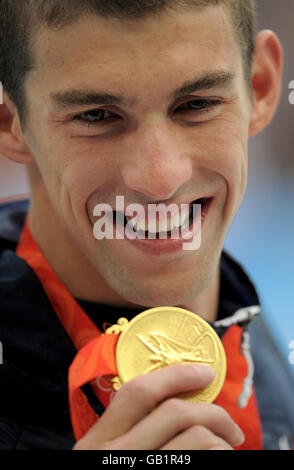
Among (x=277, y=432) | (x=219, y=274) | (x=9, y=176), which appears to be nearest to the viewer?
(x=277, y=432)

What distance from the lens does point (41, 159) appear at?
2.78 feet

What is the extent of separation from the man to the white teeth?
1 cm

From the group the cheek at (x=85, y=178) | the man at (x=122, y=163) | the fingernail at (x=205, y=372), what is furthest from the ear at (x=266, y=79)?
the fingernail at (x=205, y=372)

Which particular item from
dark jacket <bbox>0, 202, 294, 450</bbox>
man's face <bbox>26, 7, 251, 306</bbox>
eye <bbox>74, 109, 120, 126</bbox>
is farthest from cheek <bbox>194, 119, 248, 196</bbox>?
dark jacket <bbox>0, 202, 294, 450</bbox>

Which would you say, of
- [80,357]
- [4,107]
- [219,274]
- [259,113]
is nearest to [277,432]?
[219,274]

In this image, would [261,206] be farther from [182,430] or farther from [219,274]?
[182,430]

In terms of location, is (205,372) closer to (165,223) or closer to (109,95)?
(165,223)

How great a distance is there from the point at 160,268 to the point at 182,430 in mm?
212

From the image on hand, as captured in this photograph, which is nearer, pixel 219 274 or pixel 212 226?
pixel 212 226

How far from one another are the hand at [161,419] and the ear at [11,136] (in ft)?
1.28

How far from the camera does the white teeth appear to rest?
2.56 feet

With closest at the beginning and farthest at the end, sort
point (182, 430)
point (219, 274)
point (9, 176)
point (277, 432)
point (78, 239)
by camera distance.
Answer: point (182, 430) < point (78, 239) < point (277, 432) < point (219, 274) < point (9, 176)

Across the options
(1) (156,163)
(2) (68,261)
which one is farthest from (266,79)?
(2) (68,261)

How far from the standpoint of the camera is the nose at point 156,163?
729mm
